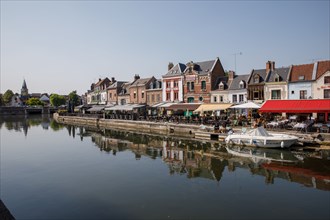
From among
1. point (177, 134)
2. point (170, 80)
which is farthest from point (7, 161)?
point (170, 80)

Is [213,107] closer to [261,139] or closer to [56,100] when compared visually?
[261,139]

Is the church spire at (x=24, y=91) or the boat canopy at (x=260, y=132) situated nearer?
the boat canopy at (x=260, y=132)

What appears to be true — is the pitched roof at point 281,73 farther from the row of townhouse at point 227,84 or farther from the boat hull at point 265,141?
the boat hull at point 265,141

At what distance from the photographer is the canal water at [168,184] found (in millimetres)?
11094

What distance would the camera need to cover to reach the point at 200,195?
1284 centimetres

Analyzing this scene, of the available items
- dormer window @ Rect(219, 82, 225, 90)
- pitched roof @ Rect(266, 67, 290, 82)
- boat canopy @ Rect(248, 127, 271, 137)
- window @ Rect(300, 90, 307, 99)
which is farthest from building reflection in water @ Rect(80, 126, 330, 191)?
dormer window @ Rect(219, 82, 225, 90)

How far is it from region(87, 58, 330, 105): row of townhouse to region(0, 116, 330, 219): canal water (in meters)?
12.4

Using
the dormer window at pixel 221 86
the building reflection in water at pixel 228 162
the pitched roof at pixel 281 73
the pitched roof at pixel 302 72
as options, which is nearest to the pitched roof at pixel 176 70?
the dormer window at pixel 221 86

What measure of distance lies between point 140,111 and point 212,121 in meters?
22.5

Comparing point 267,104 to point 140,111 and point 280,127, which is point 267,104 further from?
point 140,111

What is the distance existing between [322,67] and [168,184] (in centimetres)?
2561

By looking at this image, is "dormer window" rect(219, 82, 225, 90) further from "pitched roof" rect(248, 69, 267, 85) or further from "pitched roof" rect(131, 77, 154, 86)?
"pitched roof" rect(131, 77, 154, 86)

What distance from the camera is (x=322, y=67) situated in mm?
30781

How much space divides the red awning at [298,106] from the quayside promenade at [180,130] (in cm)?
328
